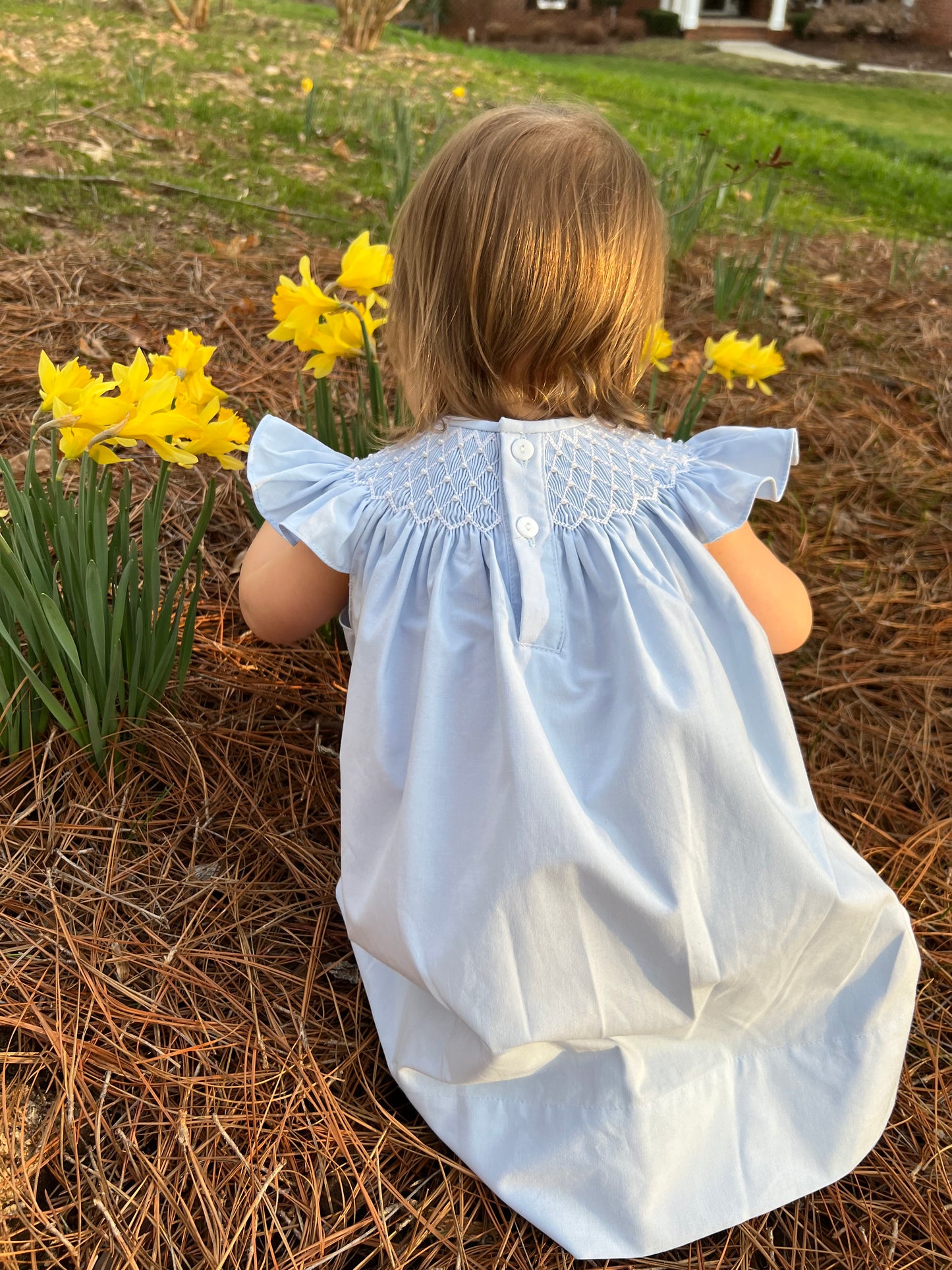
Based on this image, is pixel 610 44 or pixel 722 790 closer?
pixel 722 790

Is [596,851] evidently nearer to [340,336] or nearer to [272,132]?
[340,336]

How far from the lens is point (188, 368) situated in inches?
53.1

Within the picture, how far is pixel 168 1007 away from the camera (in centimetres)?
128

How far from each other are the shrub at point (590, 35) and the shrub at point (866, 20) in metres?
3.76

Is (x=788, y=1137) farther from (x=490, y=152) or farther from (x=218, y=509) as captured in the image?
(x=218, y=509)

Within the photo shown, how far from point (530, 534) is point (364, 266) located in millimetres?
665

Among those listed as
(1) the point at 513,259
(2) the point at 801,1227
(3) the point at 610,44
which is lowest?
(2) the point at 801,1227

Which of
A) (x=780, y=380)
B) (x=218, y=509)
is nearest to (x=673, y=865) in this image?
(x=218, y=509)

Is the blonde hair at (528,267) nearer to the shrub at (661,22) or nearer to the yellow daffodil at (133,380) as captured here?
the yellow daffodil at (133,380)

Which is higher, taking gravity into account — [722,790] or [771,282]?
[771,282]

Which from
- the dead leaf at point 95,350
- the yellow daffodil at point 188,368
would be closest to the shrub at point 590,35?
the dead leaf at point 95,350

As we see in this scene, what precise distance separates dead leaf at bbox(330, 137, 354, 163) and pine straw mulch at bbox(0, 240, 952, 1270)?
2.23 metres

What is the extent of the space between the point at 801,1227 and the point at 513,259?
4.11 ft

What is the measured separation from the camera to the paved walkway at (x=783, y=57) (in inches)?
495
